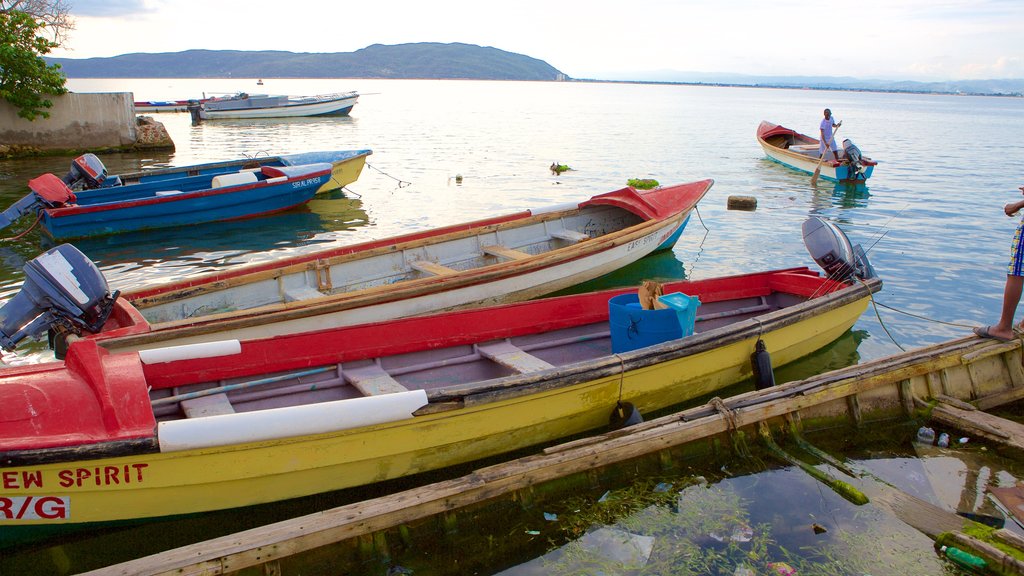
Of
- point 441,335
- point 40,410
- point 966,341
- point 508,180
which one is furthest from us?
point 508,180

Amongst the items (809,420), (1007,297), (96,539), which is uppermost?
(1007,297)

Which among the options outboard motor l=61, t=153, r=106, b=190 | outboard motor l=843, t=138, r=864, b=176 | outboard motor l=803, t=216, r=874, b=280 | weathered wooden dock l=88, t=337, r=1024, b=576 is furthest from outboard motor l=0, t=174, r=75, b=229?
outboard motor l=843, t=138, r=864, b=176

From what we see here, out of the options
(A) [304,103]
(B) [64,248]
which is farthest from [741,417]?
(A) [304,103]

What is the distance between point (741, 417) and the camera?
5.86 m

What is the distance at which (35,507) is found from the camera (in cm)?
436

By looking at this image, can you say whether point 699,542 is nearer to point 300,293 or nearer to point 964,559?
point 964,559

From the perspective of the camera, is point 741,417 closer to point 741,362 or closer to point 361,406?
point 741,362

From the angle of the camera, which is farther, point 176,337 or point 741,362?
point 741,362

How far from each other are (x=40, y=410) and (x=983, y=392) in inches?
325

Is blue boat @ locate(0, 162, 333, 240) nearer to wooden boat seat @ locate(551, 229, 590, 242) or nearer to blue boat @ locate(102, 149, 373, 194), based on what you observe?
blue boat @ locate(102, 149, 373, 194)

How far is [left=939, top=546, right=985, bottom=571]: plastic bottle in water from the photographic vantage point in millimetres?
4527

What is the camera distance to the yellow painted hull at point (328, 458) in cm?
441

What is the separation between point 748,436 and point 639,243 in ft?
19.3

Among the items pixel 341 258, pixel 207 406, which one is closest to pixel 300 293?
pixel 341 258
